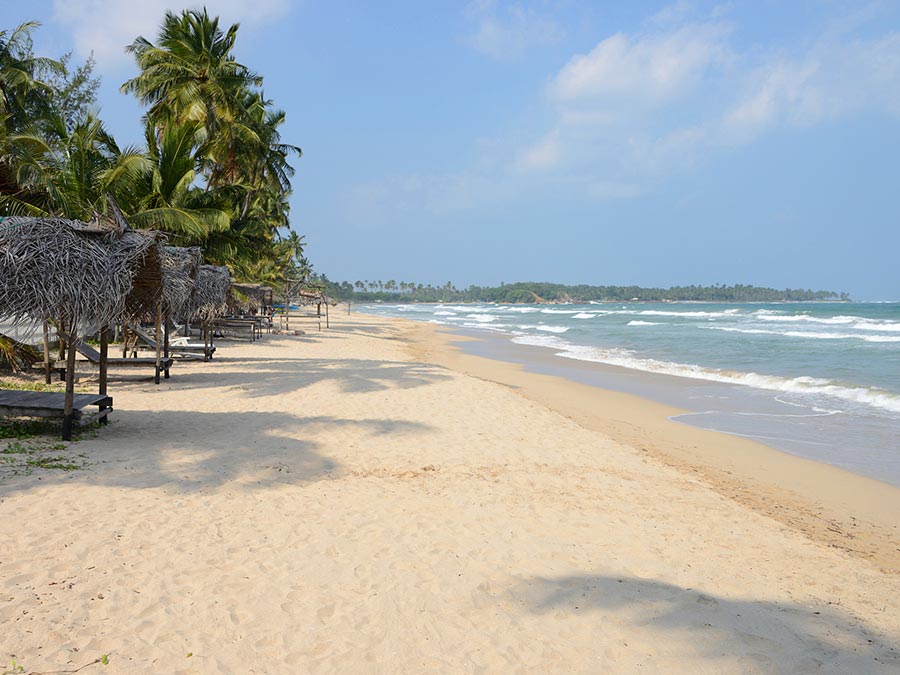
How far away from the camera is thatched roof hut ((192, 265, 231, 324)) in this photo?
1362cm

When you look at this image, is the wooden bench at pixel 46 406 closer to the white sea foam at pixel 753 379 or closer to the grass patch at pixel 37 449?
the grass patch at pixel 37 449

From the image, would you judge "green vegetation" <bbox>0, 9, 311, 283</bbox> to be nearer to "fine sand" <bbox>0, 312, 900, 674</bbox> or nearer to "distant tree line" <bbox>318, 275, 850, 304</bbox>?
"fine sand" <bbox>0, 312, 900, 674</bbox>

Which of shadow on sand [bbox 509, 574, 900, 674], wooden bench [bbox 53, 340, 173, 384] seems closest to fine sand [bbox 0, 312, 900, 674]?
shadow on sand [bbox 509, 574, 900, 674]

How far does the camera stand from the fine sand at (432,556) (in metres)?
3.18

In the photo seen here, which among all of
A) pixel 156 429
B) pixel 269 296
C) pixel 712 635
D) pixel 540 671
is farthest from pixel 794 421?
→ pixel 269 296

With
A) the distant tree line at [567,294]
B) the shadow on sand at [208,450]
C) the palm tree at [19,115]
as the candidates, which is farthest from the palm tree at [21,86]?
the distant tree line at [567,294]

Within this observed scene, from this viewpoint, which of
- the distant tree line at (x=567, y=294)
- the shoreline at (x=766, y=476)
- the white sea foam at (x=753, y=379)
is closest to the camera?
the shoreline at (x=766, y=476)

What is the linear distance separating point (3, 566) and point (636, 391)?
12.4 meters

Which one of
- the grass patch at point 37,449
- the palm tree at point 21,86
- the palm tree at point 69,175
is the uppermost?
the palm tree at point 21,86

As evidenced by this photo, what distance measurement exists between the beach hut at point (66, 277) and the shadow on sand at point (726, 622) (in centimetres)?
546

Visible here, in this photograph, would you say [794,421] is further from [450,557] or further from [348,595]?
[348,595]

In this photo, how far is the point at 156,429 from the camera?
7.52 metres

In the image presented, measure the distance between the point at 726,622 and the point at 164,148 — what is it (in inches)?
582

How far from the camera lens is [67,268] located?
20.9 ft
